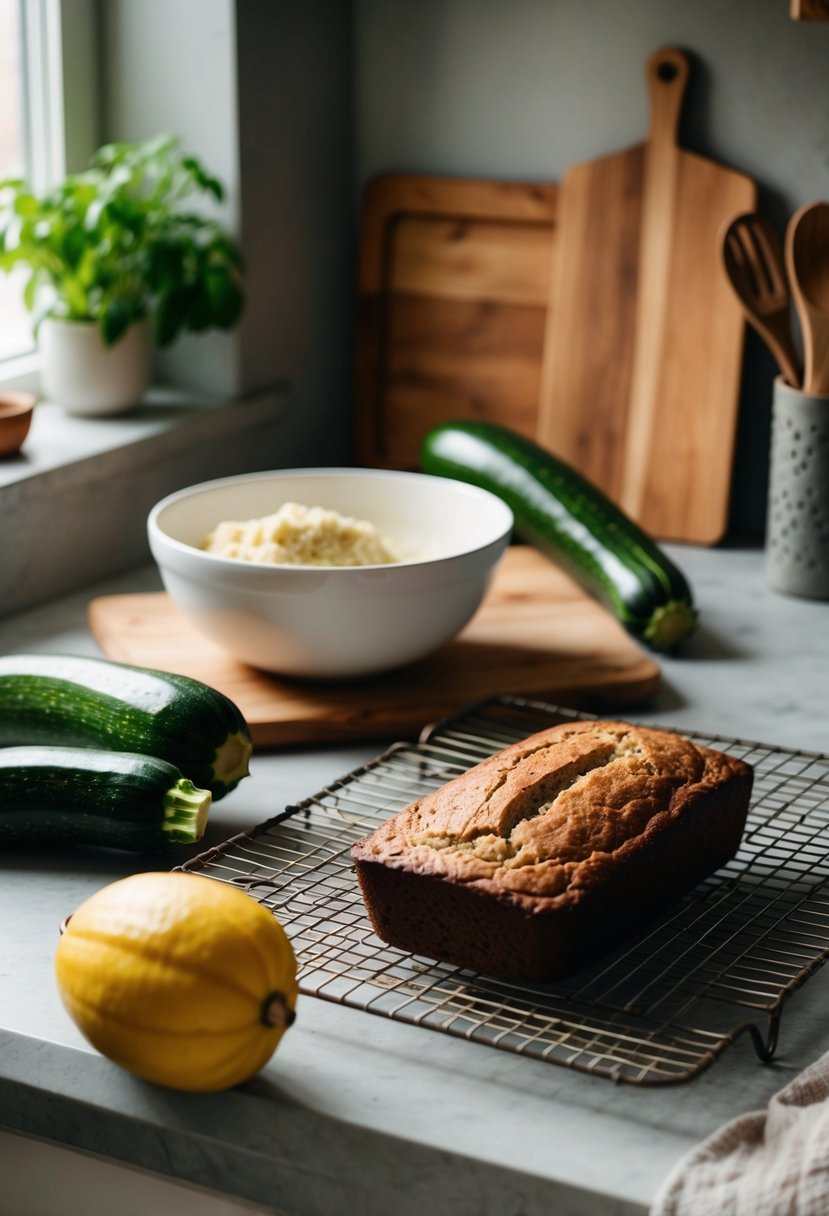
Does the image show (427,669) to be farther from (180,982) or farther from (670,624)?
(180,982)

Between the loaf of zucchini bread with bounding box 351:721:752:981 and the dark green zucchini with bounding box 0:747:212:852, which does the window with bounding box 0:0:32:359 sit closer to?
the dark green zucchini with bounding box 0:747:212:852

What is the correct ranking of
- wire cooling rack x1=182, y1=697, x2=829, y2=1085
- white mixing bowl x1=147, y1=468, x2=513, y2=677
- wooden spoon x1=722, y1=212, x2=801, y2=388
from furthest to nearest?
wooden spoon x1=722, y1=212, x2=801, y2=388 → white mixing bowl x1=147, y1=468, x2=513, y2=677 → wire cooling rack x1=182, y1=697, x2=829, y2=1085

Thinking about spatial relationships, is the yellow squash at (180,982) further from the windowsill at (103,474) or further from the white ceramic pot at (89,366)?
the white ceramic pot at (89,366)

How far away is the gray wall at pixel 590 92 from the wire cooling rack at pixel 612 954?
2.95ft

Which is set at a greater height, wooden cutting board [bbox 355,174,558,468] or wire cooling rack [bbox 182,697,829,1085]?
wooden cutting board [bbox 355,174,558,468]

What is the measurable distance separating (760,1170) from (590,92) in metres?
1.50

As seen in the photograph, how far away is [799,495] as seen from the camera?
1.70 meters

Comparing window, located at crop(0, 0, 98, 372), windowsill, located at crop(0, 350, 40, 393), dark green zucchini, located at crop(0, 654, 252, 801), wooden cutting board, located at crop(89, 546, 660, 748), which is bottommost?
wooden cutting board, located at crop(89, 546, 660, 748)

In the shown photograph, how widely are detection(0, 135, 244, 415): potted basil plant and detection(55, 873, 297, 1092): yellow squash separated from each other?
1.07 metres

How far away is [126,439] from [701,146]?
79cm

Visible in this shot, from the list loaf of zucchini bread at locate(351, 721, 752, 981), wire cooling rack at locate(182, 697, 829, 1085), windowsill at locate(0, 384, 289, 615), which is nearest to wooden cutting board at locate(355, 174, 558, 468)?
windowsill at locate(0, 384, 289, 615)

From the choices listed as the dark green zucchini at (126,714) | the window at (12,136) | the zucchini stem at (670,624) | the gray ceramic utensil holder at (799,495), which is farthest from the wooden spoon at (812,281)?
the window at (12,136)

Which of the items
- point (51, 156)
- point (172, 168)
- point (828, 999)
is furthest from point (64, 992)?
point (51, 156)

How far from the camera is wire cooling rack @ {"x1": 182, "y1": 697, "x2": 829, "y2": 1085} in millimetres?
881
